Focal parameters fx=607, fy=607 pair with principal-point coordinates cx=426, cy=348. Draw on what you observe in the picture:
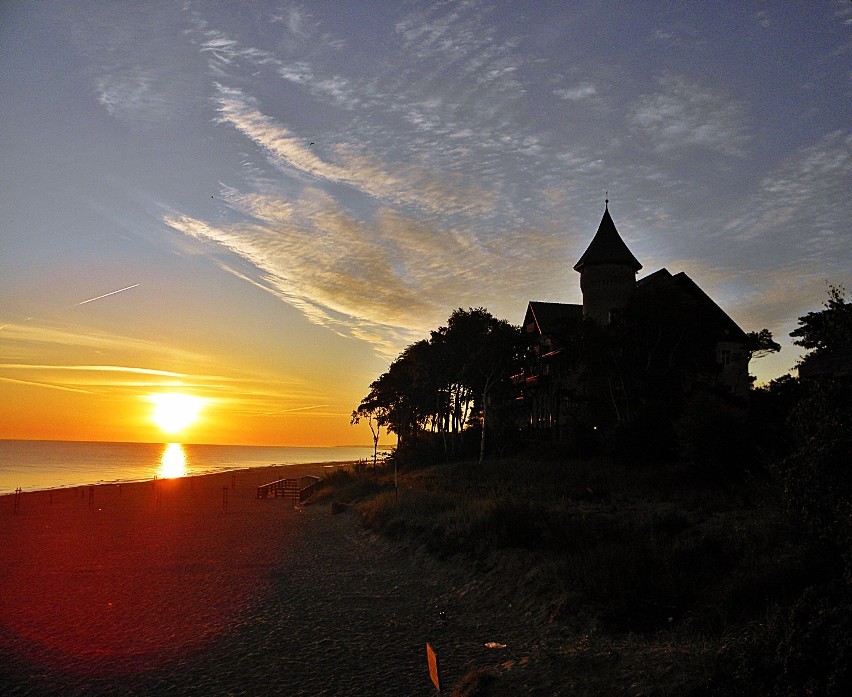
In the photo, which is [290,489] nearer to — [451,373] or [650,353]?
[451,373]

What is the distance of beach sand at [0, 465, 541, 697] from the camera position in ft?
34.0

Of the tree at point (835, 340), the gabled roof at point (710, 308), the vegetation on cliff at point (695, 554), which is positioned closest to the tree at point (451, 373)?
the gabled roof at point (710, 308)

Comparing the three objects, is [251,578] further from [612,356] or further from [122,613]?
[612,356]

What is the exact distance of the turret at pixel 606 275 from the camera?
4847cm

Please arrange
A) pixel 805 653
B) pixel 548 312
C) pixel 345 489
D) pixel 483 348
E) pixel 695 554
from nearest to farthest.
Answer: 1. pixel 805 653
2. pixel 695 554
3. pixel 345 489
4. pixel 483 348
5. pixel 548 312

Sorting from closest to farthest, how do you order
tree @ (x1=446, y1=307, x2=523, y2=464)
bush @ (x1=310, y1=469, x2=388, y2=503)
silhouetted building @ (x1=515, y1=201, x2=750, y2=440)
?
silhouetted building @ (x1=515, y1=201, x2=750, y2=440), bush @ (x1=310, y1=469, x2=388, y2=503), tree @ (x1=446, y1=307, x2=523, y2=464)

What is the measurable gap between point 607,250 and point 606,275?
2.19 meters

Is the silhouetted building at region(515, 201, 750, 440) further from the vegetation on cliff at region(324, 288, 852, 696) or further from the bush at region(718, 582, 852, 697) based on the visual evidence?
the bush at region(718, 582, 852, 697)

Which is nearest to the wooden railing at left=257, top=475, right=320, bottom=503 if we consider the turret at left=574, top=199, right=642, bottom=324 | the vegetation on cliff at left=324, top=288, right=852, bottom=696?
the vegetation on cliff at left=324, top=288, right=852, bottom=696

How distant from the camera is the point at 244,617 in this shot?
1403 centimetres

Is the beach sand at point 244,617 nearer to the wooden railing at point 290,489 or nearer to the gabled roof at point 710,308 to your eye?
the wooden railing at point 290,489

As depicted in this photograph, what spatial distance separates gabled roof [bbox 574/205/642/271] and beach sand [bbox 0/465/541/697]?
32443mm

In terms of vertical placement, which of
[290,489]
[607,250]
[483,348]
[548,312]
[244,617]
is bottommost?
[244,617]

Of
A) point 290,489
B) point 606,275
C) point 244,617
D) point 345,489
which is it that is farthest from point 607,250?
point 244,617
